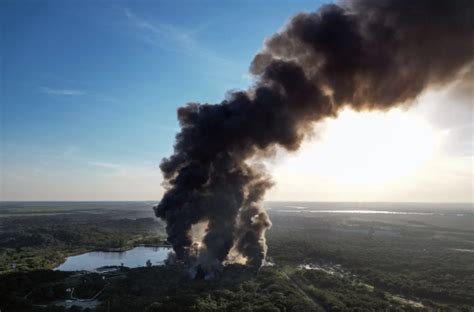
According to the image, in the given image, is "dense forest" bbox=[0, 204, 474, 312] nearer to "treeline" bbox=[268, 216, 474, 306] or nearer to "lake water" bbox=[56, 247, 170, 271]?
"treeline" bbox=[268, 216, 474, 306]

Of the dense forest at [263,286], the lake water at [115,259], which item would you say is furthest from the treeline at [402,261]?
the lake water at [115,259]

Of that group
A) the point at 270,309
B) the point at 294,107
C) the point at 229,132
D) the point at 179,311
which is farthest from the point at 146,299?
the point at 294,107

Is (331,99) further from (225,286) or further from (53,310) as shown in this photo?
(53,310)

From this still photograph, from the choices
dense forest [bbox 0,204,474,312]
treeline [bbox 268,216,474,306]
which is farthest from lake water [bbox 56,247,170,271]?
treeline [bbox 268,216,474,306]

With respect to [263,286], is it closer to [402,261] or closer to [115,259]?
[115,259]

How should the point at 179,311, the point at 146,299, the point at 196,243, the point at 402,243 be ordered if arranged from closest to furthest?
the point at 179,311 → the point at 146,299 → the point at 196,243 → the point at 402,243

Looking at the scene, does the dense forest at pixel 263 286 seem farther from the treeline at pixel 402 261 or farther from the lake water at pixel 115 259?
the lake water at pixel 115 259

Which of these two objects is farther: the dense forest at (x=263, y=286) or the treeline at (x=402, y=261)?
the treeline at (x=402, y=261)

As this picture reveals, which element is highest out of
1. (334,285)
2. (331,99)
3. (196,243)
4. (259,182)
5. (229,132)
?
(331,99)

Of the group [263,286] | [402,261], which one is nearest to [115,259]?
[263,286]
